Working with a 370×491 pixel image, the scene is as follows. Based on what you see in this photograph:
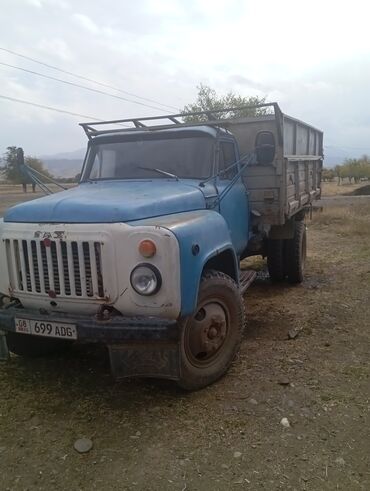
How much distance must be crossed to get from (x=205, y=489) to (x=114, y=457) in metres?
0.63

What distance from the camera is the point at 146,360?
3262 mm

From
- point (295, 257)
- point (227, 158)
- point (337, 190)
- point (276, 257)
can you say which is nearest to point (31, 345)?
point (227, 158)

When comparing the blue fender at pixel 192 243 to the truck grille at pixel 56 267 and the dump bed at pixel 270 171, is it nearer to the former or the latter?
the truck grille at pixel 56 267

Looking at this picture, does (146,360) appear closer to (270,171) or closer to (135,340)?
(135,340)

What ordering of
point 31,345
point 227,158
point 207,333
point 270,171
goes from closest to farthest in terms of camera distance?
1. point 207,333
2. point 31,345
3. point 227,158
4. point 270,171

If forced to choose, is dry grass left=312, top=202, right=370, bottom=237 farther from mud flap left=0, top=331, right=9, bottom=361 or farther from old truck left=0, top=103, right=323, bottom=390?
mud flap left=0, top=331, right=9, bottom=361

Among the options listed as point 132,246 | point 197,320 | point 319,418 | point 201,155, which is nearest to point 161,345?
point 197,320

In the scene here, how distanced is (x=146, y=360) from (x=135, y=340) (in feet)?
0.81

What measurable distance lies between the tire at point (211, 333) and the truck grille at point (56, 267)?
0.75m

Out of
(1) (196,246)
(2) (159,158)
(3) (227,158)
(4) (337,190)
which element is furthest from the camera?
(4) (337,190)

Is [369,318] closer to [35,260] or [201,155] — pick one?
[201,155]

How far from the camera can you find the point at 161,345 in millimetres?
3191

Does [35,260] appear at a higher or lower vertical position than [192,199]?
lower

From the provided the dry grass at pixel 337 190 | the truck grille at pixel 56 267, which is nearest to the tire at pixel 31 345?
the truck grille at pixel 56 267
